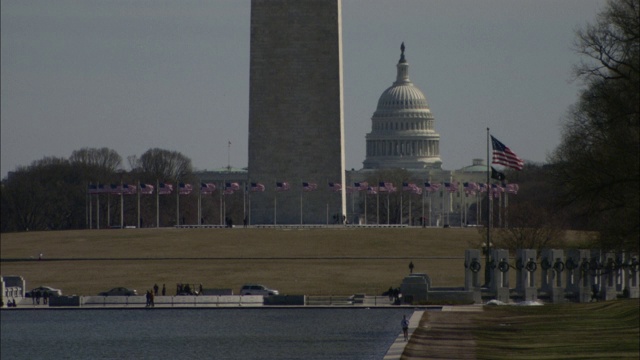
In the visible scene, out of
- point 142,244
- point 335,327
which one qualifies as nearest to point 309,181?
point 142,244

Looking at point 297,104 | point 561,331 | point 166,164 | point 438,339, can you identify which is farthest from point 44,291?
point 166,164

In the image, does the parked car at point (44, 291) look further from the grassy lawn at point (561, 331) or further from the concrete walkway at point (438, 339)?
the grassy lawn at point (561, 331)

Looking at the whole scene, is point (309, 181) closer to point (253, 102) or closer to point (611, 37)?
point (253, 102)

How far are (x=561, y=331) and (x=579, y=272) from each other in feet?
63.8

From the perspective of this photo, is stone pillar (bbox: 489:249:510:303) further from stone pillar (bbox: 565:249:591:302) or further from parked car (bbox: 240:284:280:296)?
parked car (bbox: 240:284:280:296)

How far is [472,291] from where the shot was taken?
73.8 m

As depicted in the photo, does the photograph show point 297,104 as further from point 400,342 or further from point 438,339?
point 400,342

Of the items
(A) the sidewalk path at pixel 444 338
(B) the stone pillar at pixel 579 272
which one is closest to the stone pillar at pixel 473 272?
(B) the stone pillar at pixel 579 272

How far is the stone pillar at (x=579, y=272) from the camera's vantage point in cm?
7319

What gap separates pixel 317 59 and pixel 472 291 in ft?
132

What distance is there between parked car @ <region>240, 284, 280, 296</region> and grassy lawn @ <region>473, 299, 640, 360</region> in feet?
40.7

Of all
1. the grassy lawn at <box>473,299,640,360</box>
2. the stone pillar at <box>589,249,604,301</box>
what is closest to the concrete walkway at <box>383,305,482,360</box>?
the grassy lawn at <box>473,299,640,360</box>

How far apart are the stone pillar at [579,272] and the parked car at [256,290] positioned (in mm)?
13104

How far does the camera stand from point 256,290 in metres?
78.9
